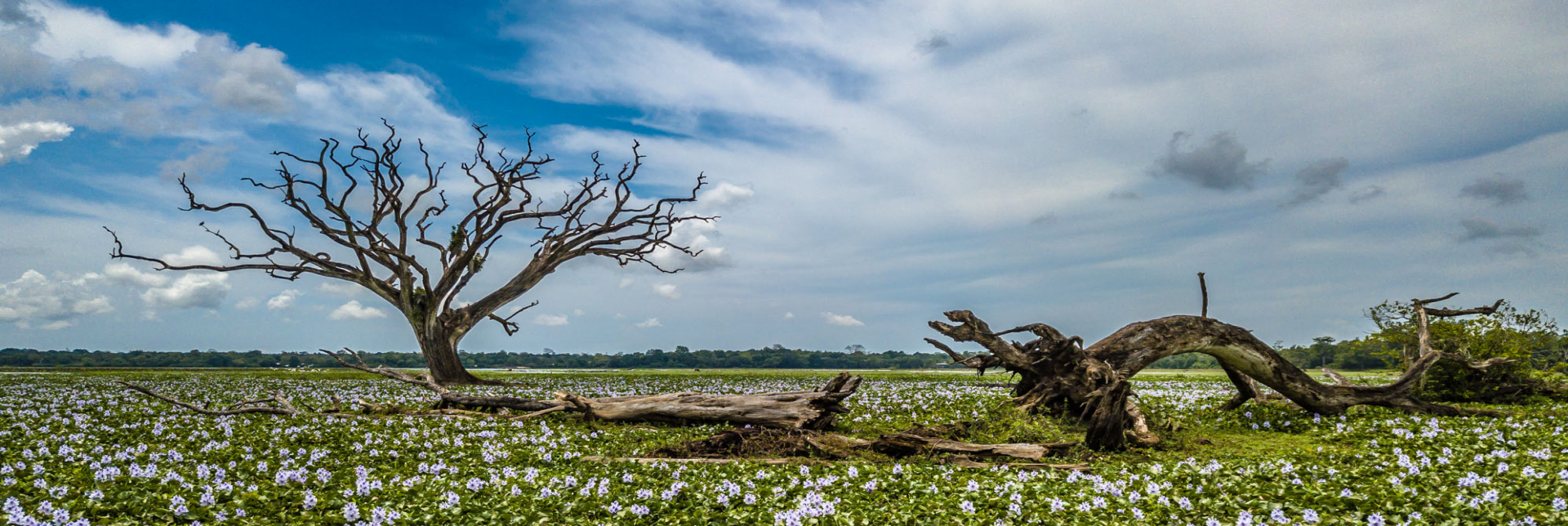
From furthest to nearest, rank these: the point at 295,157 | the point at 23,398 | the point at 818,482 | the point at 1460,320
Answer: the point at 295,157 < the point at 1460,320 < the point at 23,398 < the point at 818,482

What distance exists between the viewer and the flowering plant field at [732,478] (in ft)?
23.0

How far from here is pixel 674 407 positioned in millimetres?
15602

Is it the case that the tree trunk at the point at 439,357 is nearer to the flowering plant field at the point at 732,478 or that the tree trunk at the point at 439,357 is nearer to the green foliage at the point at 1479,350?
the flowering plant field at the point at 732,478

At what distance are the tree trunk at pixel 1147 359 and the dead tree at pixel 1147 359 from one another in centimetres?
2

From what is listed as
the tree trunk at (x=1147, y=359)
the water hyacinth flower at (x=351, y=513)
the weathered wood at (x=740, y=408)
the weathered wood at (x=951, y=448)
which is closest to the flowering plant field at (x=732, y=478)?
the water hyacinth flower at (x=351, y=513)

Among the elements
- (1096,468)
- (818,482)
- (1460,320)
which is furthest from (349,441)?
(1460,320)

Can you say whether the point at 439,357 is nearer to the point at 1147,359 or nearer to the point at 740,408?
the point at 740,408

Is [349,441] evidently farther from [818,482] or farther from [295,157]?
[295,157]

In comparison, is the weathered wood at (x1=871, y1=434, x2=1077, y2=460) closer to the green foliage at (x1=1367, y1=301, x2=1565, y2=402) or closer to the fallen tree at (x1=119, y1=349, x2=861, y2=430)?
the fallen tree at (x1=119, y1=349, x2=861, y2=430)

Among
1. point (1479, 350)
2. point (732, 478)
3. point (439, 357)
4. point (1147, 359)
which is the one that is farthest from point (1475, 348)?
point (439, 357)

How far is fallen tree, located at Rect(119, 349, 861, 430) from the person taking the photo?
47.6 ft

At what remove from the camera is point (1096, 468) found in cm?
960

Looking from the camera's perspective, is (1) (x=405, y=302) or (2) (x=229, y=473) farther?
(1) (x=405, y=302)

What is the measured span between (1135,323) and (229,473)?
16.1 metres
